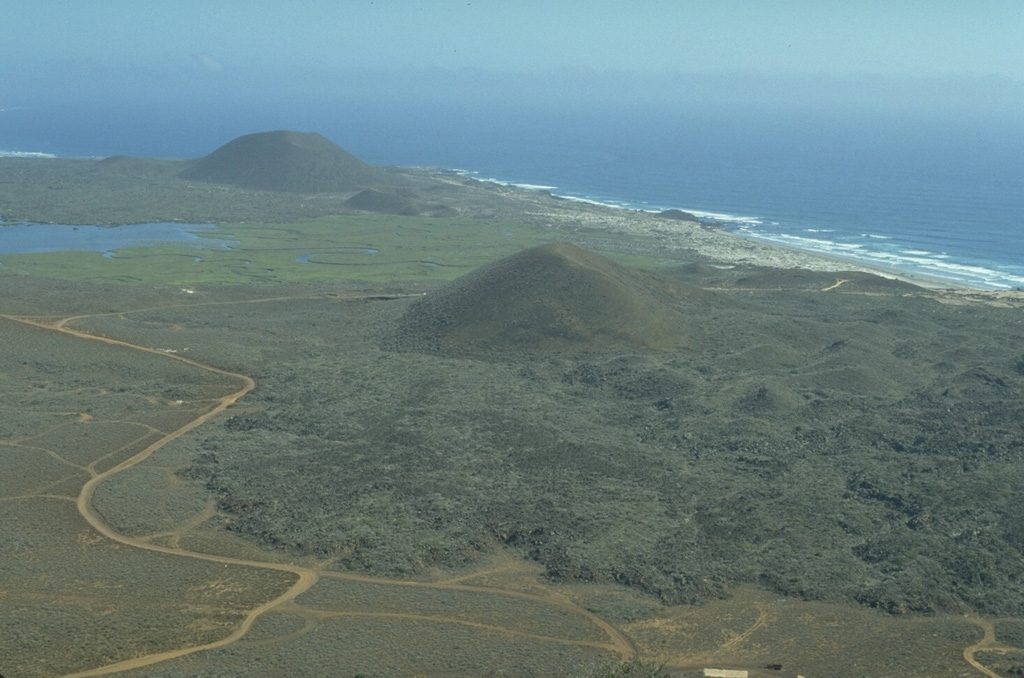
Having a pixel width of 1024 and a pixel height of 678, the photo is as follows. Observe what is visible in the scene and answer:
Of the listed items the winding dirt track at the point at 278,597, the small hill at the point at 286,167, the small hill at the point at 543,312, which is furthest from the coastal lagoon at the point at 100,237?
the winding dirt track at the point at 278,597

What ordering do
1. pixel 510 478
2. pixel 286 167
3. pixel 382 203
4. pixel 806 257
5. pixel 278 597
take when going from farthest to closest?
pixel 286 167, pixel 382 203, pixel 806 257, pixel 510 478, pixel 278 597

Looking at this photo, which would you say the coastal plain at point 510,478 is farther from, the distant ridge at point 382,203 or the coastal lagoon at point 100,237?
the distant ridge at point 382,203

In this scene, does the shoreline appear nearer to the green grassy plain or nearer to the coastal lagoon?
the green grassy plain

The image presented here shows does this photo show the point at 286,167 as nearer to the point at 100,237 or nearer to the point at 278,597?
the point at 100,237

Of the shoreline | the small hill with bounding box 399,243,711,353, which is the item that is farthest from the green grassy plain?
the small hill with bounding box 399,243,711,353

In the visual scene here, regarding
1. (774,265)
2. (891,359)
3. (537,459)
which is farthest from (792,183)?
(537,459)

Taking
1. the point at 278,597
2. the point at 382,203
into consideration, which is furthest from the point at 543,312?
the point at 382,203
